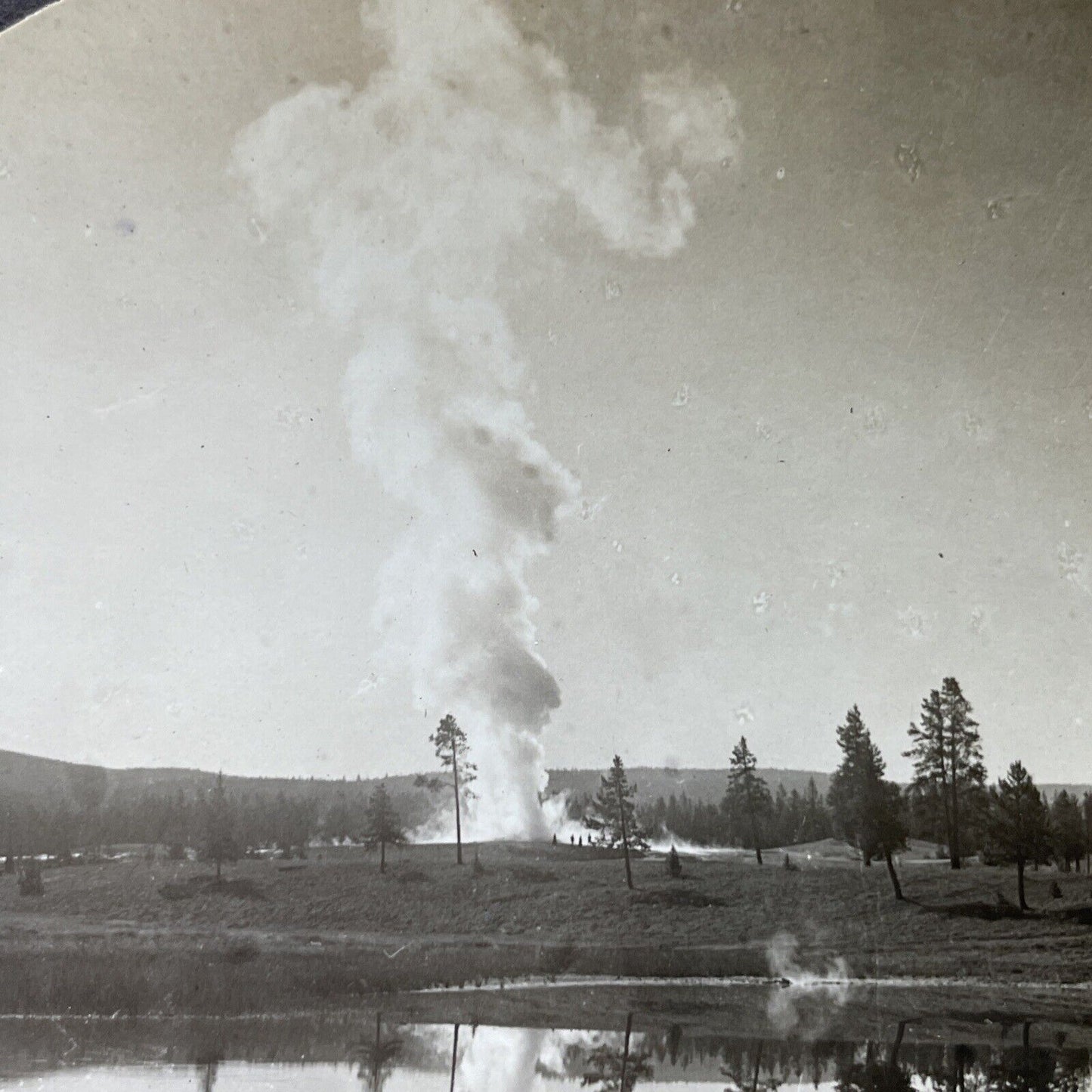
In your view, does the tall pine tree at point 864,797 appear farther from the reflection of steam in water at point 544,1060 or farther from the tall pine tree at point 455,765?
the tall pine tree at point 455,765

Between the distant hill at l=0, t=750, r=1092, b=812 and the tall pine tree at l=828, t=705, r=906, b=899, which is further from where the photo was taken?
the tall pine tree at l=828, t=705, r=906, b=899

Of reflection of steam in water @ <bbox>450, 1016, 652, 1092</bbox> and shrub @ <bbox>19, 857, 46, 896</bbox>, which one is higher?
shrub @ <bbox>19, 857, 46, 896</bbox>

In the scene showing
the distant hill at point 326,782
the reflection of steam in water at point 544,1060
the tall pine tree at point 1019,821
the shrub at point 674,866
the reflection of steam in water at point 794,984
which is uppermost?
the distant hill at point 326,782

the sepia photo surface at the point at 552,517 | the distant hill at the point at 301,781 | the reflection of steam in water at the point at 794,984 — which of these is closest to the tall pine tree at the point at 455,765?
the sepia photo surface at the point at 552,517

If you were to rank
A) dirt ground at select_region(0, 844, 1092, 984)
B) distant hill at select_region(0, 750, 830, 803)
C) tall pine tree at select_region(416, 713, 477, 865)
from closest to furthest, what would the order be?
distant hill at select_region(0, 750, 830, 803) → dirt ground at select_region(0, 844, 1092, 984) → tall pine tree at select_region(416, 713, 477, 865)

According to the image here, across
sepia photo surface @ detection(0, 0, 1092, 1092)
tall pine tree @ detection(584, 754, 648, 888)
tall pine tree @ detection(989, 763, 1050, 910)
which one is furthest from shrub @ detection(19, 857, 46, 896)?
tall pine tree @ detection(989, 763, 1050, 910)

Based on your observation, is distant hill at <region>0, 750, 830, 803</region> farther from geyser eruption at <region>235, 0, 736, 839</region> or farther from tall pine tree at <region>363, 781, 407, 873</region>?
geyser eruption at <region>235, 0, 736, 839</region>
